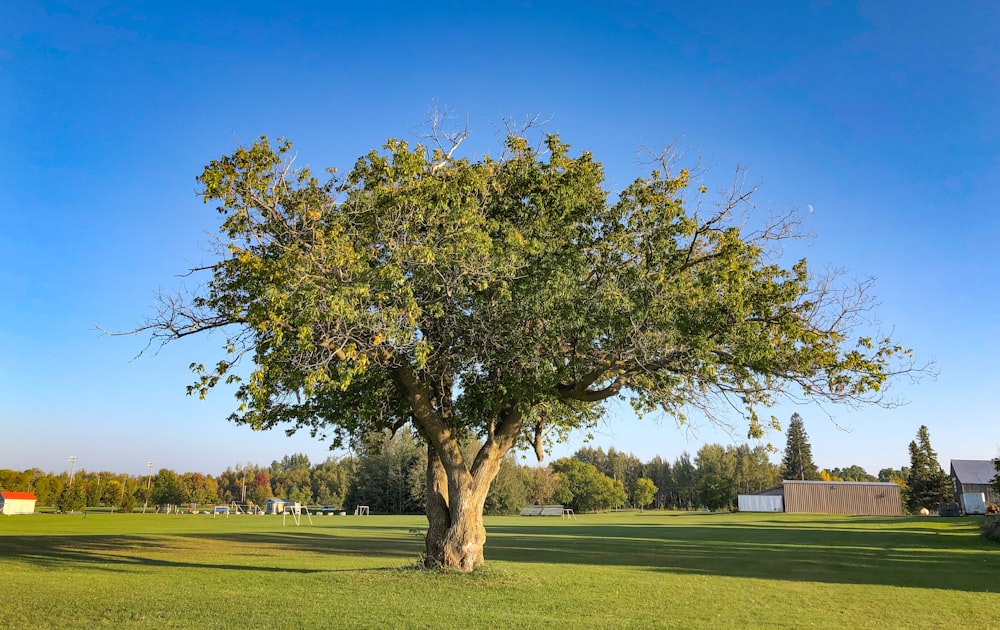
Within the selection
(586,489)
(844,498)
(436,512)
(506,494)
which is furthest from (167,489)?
(436,512)

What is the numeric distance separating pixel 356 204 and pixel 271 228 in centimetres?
189

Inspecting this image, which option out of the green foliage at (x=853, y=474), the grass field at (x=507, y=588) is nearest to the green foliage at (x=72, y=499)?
the grass field at (x=507, y=588)

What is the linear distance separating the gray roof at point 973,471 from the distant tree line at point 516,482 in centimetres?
869

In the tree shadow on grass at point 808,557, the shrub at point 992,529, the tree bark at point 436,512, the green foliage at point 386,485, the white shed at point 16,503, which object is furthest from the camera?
the green foliage at point 386,485

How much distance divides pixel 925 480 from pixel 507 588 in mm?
95679

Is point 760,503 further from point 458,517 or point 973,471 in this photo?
point 458,517

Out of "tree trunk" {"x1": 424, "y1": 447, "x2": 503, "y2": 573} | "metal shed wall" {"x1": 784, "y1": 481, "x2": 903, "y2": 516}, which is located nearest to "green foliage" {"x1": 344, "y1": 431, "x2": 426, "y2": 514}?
"metal shed wall" {"x1": 784, "y1": 481, "x2": 903, "y2": 516}

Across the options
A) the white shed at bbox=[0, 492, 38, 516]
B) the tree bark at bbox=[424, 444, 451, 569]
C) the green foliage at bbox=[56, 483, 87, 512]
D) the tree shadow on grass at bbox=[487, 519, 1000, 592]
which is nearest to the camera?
the tree bark at bbox=[424, 444, 451, 569]

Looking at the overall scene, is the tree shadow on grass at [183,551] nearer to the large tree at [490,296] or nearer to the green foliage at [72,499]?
the large tree at [490,296]

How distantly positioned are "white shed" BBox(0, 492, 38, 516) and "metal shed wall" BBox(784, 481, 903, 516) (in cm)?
Answer: 9118

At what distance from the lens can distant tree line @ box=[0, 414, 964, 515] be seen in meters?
86.3

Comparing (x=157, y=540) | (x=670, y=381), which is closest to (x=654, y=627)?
A: (x=670, y=381)

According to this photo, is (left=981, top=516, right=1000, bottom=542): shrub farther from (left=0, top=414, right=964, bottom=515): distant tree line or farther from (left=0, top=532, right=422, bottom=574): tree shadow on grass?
(left=0, top=414, right=964, bottom=515): distant tree line

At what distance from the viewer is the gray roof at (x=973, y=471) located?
76188mm
